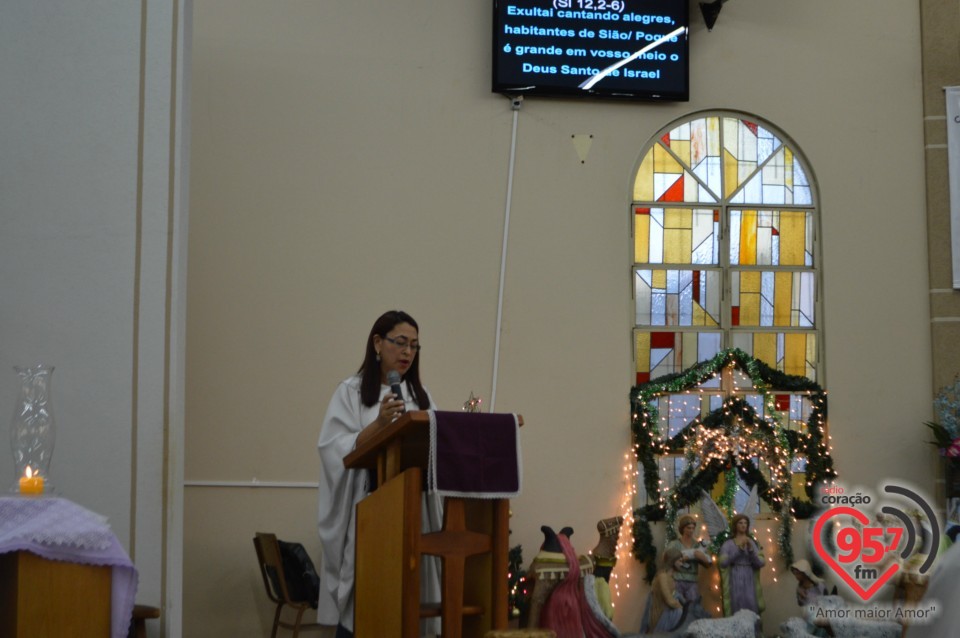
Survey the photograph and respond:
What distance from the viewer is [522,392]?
8.43 metres

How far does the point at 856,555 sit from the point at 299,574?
3.66 metres

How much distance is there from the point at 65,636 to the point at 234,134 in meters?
4.97

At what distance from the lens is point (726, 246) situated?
8953mm

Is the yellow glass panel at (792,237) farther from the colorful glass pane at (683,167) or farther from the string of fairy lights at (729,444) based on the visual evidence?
the string of fairy lights at (729,444)

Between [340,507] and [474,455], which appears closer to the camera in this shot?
[474,455]

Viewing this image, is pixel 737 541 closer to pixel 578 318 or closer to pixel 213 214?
pixel 578 318

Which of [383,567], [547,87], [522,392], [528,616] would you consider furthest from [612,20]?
[383,567]

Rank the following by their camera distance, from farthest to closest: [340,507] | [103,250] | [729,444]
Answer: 1. [729,444]
2. [103,250]
3. [340,507]

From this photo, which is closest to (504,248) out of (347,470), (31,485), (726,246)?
(726,246)

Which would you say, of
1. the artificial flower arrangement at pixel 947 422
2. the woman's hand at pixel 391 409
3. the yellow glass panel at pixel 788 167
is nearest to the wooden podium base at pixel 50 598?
the woman's hand at pixel 391 409

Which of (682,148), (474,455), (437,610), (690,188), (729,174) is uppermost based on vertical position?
(682,148)

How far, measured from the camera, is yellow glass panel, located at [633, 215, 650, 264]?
29.0ft

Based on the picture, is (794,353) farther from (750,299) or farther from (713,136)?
(713,136)

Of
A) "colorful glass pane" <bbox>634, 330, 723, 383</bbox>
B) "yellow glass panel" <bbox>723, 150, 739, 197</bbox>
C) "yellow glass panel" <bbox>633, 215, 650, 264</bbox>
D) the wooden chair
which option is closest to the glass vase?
the wooden chair
